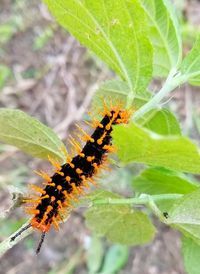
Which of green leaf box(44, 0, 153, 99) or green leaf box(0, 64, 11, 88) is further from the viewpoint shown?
green leaf box(0, 64, 11, 88)

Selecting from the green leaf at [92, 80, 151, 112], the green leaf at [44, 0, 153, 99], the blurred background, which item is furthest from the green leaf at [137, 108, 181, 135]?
the blurred background

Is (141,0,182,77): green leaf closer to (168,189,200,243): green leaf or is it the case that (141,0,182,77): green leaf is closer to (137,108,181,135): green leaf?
(137,108,181,135): green leaf

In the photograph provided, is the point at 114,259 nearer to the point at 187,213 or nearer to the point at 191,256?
the point at 191,256

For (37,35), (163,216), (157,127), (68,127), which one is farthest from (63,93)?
(163,216)

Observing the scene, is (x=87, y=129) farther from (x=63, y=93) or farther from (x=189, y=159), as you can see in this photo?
(x=189, y=159)

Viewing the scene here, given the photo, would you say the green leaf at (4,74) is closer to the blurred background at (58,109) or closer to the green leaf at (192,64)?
the blurred background at (58,109)

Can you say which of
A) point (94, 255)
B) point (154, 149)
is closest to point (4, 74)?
point (94, 255)
